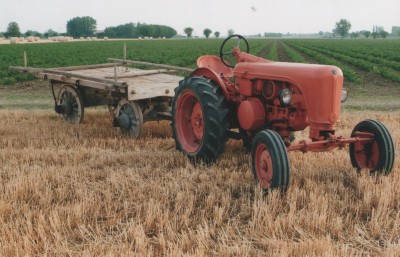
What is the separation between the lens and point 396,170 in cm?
521

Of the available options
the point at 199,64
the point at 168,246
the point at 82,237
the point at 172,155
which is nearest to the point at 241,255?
the point at 168,246

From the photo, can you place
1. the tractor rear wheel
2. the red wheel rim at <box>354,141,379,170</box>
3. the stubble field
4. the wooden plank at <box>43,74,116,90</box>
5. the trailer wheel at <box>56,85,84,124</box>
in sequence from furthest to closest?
the trailer wheel at <box>56,85,84,124</box>
the wooden plank at <box>43,74,116,90</box>
the tractor rear wheel
the red wheel rim at <box>354,141,379,170</box>
the stubble field

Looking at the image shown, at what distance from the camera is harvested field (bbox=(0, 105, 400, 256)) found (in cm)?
348

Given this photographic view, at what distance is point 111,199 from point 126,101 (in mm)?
3177

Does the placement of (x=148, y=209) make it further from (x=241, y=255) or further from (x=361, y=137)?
(x=361, y=137)

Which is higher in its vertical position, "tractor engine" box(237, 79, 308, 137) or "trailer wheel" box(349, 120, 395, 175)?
"tractor engine" box(237, 79, 308, 137)

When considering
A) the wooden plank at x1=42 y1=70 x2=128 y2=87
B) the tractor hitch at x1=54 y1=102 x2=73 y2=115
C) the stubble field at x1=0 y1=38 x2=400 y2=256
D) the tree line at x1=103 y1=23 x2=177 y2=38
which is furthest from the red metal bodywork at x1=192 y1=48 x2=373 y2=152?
the tree line at x1=103 y1=23 x2=177 y2=38

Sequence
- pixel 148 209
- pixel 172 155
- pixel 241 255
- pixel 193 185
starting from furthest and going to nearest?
pixel 172 155 < pixel 193 185 < pixel 148 209 < pixel 241 255

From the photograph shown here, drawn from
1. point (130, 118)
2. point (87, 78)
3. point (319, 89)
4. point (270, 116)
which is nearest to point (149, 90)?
point (130, 118)

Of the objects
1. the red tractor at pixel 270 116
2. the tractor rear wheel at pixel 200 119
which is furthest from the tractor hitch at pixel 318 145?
the tractor rear wheel at pixel 200 119

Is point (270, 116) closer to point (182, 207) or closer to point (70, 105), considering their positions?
point (182, 207)

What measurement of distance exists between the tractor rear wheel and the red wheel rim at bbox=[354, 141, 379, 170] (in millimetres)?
1459

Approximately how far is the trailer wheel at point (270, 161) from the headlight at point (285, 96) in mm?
419

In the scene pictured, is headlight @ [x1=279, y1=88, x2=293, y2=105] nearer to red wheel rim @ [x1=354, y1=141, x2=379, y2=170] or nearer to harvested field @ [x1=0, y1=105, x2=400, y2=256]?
harvested field @ [x1=0, y1=105, x2=400, y2=256]
